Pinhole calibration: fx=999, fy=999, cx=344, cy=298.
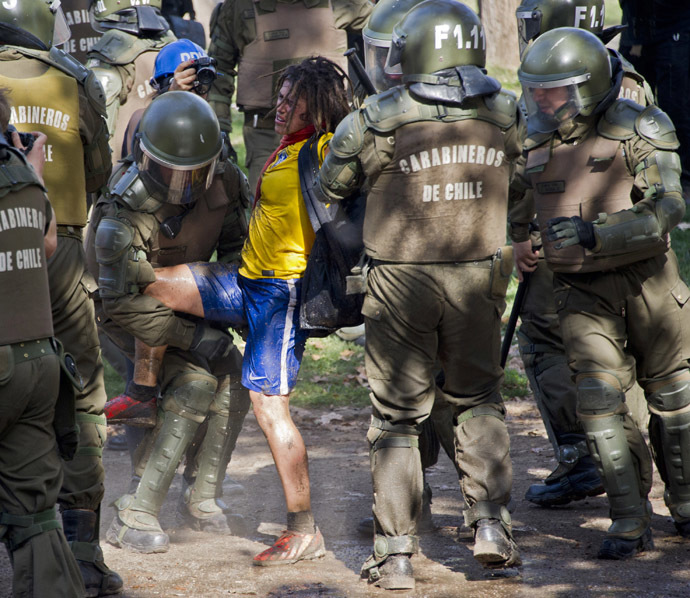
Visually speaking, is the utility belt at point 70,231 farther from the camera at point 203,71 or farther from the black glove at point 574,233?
the black glove at point 574,233

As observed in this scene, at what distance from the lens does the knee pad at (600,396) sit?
4637 mm

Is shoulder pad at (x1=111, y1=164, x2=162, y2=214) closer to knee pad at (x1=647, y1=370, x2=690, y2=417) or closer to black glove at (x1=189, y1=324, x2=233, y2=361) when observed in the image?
black glove at (x1=189, y1=324, x2=233, y2=361)

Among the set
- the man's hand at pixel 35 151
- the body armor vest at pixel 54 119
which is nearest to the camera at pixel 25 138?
the man's hand at pixel 35 151

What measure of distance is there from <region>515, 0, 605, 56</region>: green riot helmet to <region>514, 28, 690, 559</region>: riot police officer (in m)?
1.05

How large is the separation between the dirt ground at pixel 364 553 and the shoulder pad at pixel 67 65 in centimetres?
233

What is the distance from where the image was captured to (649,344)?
477 centimetres

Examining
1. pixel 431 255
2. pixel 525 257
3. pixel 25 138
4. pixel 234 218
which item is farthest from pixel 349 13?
pixel 25 138

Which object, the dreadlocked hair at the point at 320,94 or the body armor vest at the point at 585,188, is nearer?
the body armor vest at the point at 585,188

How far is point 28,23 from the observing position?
180 inches

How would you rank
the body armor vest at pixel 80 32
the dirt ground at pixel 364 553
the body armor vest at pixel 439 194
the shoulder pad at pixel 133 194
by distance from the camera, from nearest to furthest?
the body armor vest at pixel 439 194 → the dirt ground at pixel 364 553 → the shoulder pad at pixel 133 194 → the body armor vest at pixel 80 32

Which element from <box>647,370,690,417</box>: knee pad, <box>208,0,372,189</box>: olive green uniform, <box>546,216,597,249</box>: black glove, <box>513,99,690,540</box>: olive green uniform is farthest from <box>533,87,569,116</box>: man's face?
<box>208,0,372,189</box>: olive green uniform

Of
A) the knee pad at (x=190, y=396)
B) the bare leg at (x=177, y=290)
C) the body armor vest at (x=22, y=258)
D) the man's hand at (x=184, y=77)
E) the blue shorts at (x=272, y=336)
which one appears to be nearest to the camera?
the body armor vest at (x=22, y=258)

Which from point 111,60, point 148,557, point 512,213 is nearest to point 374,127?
point 512,213

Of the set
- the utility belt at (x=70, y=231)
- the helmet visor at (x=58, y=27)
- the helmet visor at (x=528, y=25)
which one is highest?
the helmet visor at (x=58, y=27)
